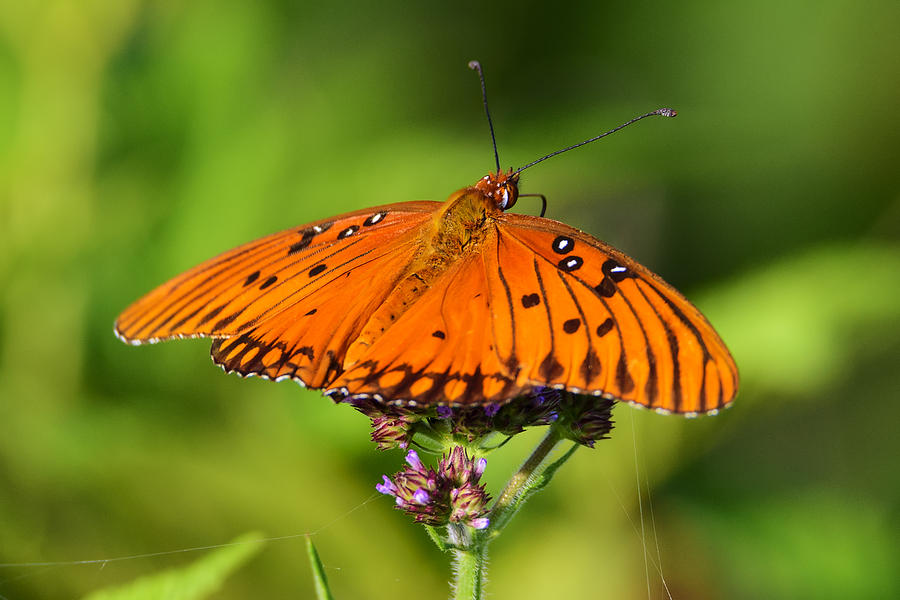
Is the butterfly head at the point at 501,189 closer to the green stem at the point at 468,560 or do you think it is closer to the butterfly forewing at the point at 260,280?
the butterfly forewing at the point at 260,280

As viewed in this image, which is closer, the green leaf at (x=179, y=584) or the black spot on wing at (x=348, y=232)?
the green leaf at (x=179, y=584)

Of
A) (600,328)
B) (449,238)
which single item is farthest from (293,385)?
(600,328)

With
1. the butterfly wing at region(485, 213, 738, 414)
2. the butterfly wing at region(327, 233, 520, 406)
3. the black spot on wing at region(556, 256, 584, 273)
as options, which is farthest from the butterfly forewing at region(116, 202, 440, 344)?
the black spot on wing at region(556, 256, 584, 273)

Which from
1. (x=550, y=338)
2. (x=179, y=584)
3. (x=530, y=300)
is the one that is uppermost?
(x=530, y=300)

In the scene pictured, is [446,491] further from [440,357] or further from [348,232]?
[348,232]

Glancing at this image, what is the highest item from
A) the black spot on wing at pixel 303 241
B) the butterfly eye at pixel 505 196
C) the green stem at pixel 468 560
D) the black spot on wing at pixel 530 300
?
the butterfly eye at pixel 505 196

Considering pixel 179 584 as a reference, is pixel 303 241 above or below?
above

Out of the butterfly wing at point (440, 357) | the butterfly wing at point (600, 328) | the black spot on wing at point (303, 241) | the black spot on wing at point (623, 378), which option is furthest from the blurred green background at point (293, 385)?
the black spot on wing at point (623, 378)

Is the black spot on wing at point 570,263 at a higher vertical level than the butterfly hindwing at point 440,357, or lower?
higher
